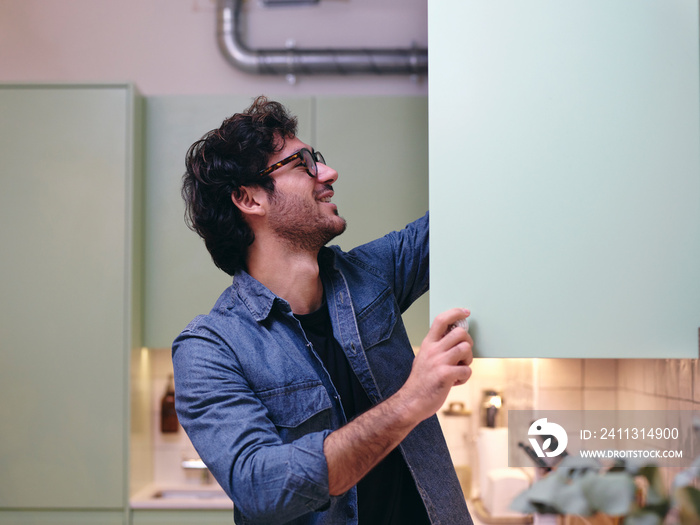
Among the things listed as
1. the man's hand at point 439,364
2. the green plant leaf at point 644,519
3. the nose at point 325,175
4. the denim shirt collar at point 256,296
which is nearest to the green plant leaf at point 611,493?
the green plant leaf at point 644,519

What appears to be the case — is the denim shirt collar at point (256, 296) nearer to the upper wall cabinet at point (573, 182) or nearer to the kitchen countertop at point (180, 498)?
the upper wall cabinet at point (573, 182)

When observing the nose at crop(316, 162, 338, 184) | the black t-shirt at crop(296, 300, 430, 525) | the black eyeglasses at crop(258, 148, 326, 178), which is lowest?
the black t-shirt at crop(296, 300, 430, 525)

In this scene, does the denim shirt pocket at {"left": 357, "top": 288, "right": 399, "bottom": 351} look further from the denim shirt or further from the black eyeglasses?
the black eyeglasses

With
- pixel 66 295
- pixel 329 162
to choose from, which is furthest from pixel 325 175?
pixel 66 295

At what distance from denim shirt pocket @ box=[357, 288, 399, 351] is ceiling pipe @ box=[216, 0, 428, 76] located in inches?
65.4

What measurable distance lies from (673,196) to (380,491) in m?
0.74

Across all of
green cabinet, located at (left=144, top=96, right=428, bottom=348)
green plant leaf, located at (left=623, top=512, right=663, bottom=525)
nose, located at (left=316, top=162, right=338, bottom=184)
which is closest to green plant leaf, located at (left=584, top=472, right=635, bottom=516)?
green plant leaf, located at (left=623, top=512, right=663, bottom=525)

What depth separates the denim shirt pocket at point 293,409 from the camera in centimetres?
111

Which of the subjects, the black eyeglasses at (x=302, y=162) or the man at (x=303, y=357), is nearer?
the man at (x=303, y=357)

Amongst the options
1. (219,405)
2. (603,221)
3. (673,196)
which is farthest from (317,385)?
(673,196)

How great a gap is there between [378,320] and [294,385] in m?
0.24

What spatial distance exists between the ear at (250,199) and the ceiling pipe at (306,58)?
1.56 metres

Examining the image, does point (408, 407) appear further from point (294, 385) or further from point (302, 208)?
point (302, 208)

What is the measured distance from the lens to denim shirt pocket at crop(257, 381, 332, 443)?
43.9 inches
